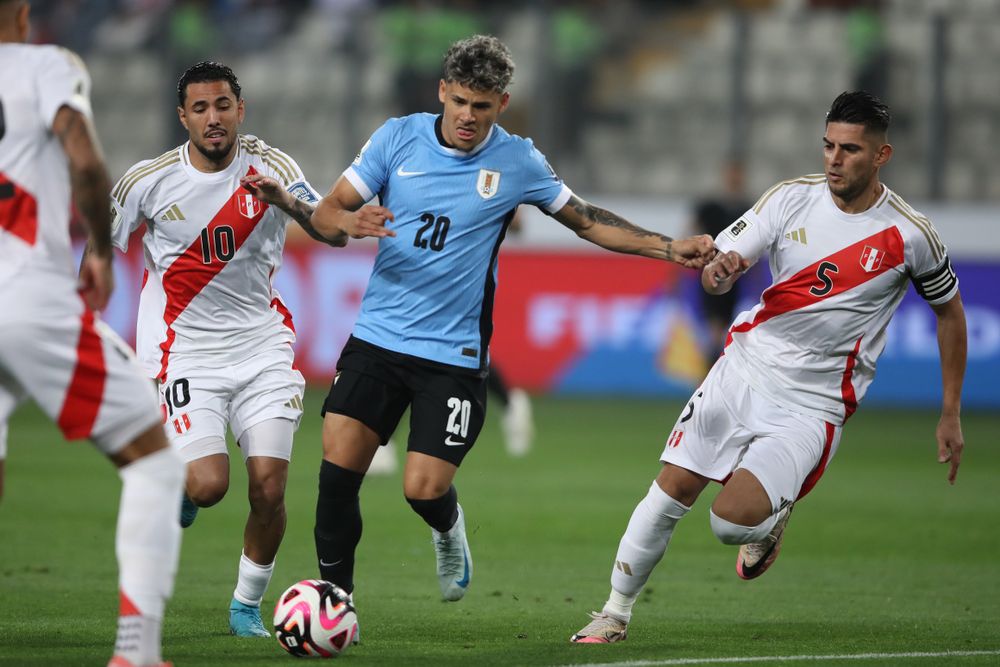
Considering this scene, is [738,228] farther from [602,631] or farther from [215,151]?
[215,151]

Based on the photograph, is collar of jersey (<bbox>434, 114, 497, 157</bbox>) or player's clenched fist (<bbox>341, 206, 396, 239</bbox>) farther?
collar of jersey (<bbox>434, 114, 497, 157</bbox>)

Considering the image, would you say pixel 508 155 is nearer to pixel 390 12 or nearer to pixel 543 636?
pixel 543 636

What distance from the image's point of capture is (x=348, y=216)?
20.1 feet

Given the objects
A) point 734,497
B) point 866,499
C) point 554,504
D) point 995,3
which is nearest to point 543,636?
point 734,497

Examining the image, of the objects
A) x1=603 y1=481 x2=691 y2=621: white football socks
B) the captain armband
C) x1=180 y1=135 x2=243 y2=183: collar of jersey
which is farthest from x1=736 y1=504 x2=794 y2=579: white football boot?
x1=180 y1=135 x2=243 y2=183: collar of jersey

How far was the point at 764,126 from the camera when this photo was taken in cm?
1958

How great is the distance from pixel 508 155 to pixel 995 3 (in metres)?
15.4

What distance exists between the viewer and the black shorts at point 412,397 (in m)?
6.37

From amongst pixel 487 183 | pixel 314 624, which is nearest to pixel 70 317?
pixel 314 624

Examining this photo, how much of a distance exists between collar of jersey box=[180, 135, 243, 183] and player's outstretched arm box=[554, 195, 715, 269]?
155 cm

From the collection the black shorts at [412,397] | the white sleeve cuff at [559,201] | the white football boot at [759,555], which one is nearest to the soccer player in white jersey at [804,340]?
the white football boot at [759,555]

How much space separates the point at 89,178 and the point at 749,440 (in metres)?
3.21

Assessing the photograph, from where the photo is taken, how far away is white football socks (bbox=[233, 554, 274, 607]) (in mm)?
6492

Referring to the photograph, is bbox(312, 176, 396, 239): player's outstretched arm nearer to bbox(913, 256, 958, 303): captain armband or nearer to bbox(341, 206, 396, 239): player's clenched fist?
bbox(341, 206, 396, 239): player's clenched fist
